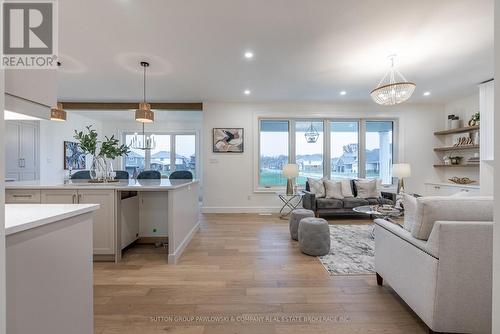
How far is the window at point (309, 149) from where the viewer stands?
6203 mm

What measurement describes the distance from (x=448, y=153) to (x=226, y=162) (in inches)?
224

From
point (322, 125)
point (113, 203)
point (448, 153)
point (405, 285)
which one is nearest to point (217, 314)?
point (405, 285)

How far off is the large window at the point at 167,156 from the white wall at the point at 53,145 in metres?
1.77

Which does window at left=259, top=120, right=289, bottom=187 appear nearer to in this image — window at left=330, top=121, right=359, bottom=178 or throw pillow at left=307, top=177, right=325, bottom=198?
throw pillow at left=307, top=177, right=325, bottom=198

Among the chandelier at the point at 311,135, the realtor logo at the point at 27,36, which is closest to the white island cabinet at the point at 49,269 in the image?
the realtor logo at the point at 27,36

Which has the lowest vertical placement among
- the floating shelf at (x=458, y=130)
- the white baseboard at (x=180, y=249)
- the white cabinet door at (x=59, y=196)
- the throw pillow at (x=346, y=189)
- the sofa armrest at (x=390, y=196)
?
the white baseboard at (x=180, y=249)

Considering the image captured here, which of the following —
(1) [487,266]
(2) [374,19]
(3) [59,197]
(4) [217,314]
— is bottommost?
(4) [217,314]

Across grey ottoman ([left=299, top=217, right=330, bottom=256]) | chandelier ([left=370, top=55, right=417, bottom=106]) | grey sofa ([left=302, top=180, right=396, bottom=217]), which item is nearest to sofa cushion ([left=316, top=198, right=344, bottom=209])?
grey sofa ([left=302, top=180, right=396, bottom=217])

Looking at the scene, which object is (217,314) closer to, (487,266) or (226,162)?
(487,266)

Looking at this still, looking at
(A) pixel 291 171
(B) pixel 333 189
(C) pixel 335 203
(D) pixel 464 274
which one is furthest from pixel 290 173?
(D) pixel 464 274

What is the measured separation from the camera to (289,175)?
17.6 ft

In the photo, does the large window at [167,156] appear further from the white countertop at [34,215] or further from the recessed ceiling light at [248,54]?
the white countertop at [34,215]

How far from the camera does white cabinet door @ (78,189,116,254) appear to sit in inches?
112

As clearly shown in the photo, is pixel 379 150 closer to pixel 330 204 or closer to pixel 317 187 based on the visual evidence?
pixel 317 187
